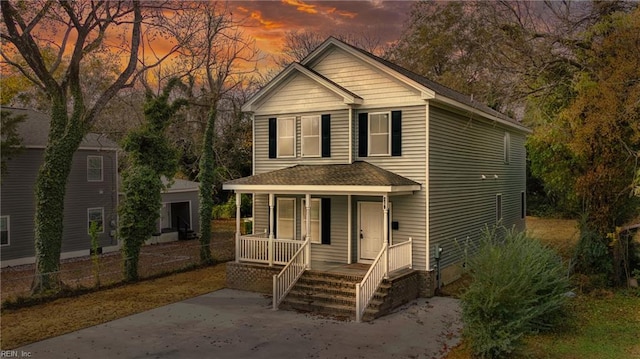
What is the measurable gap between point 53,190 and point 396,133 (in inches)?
449

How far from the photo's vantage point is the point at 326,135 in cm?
1628

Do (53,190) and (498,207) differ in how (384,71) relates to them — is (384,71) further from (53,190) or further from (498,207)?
(53,190)

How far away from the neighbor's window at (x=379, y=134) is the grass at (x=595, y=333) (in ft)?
16.9

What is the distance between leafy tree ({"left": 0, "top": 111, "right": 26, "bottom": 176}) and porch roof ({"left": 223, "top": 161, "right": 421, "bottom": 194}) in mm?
9318

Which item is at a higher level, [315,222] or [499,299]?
[315,222]

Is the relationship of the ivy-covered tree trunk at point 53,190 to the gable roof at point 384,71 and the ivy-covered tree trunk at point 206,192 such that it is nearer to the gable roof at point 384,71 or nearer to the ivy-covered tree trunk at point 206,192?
the ivy-covered tree trunk at point 206,192

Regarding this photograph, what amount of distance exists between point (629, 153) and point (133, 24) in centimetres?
1816

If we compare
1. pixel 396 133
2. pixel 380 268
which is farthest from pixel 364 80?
pixel 380 268

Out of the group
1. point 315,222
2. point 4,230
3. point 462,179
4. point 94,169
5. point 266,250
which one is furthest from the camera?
point 94,169

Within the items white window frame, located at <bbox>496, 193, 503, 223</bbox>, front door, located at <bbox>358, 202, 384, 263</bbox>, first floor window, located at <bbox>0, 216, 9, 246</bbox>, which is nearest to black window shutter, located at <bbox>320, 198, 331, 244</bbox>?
front door, located at <bbox>358, 202, 384, 263</bbox>

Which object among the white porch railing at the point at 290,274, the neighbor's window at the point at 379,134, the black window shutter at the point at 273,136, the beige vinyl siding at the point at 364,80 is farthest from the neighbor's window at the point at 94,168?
the neighbor's window at the point at 379,134

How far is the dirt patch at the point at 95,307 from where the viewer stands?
11.2m

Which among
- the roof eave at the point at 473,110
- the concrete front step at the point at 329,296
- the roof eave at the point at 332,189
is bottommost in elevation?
the concrete front step at the point at 329,296

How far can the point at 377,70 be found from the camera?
1545cm
